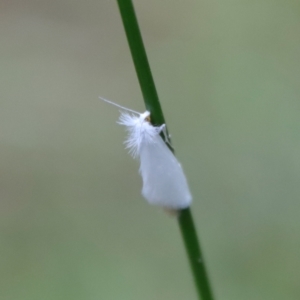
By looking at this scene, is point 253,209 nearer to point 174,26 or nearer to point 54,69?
point 174,26

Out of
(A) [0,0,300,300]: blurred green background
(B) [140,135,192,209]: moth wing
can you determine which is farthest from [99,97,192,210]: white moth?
(A) [0,0,300,300]: blurred green background

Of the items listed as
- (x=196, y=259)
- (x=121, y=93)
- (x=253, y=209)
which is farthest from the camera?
(x=121, y=93)

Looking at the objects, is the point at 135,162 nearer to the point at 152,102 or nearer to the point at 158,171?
the point at 158,171

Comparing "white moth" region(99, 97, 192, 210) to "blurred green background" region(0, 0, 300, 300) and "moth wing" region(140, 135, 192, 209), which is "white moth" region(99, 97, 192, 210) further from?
"blurred green background" region(0, 0, 300, 300)

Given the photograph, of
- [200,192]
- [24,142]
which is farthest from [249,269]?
[24,142]

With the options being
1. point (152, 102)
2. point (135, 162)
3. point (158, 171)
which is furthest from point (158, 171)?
point (135, 162)

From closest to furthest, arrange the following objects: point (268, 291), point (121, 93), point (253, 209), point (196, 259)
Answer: point (196, 259) → point (268, 291) → point (253, 209) → point (121, 93)
